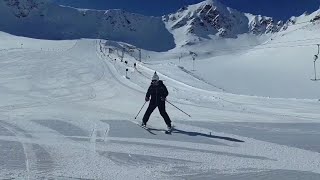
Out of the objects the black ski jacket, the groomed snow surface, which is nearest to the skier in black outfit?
the black ski jacket

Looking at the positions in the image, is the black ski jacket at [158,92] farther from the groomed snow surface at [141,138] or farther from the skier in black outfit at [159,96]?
the groomed snow surface at [141,138]

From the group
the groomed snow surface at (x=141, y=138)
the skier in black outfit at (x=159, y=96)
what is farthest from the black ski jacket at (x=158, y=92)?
the groomed snow surface at (x=141, y=138)

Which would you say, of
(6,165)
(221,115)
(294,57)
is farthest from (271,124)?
(294,57)

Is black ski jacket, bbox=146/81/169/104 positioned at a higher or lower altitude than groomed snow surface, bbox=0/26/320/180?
higher

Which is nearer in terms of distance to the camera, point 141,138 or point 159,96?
point 141,138

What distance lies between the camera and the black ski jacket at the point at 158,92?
12.7m

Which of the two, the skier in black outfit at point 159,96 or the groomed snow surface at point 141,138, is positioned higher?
the skier in black outfit at point 159,96

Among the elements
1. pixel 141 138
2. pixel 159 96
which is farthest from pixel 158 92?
pixel 141 138

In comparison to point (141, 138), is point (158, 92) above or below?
above

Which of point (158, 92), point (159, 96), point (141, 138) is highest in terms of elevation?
point (158, 92)

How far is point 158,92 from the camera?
1272cm

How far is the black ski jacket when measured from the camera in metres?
12.7

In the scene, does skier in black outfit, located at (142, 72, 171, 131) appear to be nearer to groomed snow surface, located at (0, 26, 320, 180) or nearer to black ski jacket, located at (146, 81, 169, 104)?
black ski jacket, located at (146, 81, 169, 104)

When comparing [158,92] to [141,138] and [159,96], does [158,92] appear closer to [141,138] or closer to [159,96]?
[159,96]
